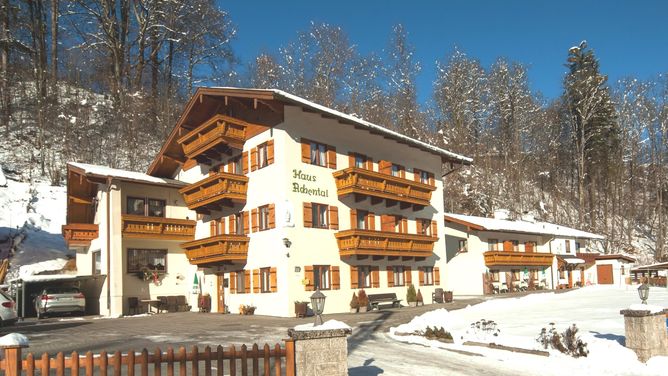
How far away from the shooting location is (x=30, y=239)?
3712 cm

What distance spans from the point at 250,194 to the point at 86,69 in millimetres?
34657

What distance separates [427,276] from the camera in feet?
116

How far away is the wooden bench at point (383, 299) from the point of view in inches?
1187

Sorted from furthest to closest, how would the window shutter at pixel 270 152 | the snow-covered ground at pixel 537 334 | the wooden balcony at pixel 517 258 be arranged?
Answer: the wooden balcony at pixel 517 258 < the window shutter at pixel 270 152 < the snow-covered ground at pixel 537 334

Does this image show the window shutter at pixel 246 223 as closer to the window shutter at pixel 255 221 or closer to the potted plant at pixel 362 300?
the window shutter at pixel 255 221

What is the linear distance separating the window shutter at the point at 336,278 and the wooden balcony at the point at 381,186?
3.77 meters

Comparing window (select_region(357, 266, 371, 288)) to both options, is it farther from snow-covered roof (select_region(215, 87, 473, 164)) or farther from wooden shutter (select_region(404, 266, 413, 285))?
snow-covered roof (select_region(215, 87, 473, 164))

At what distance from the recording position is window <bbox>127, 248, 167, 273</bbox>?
30.9 meters

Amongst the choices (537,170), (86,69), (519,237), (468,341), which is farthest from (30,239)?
(537,170)

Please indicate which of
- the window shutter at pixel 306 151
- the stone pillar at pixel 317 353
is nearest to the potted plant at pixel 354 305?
the window shutter at pixel 306 151

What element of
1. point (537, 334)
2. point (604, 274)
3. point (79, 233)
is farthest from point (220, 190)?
point (604, 274)

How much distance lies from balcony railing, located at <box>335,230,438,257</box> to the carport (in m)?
12.4

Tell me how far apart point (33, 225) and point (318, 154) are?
21420mm

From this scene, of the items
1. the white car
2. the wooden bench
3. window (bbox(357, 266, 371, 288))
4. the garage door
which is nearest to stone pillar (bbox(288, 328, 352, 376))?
the white car
